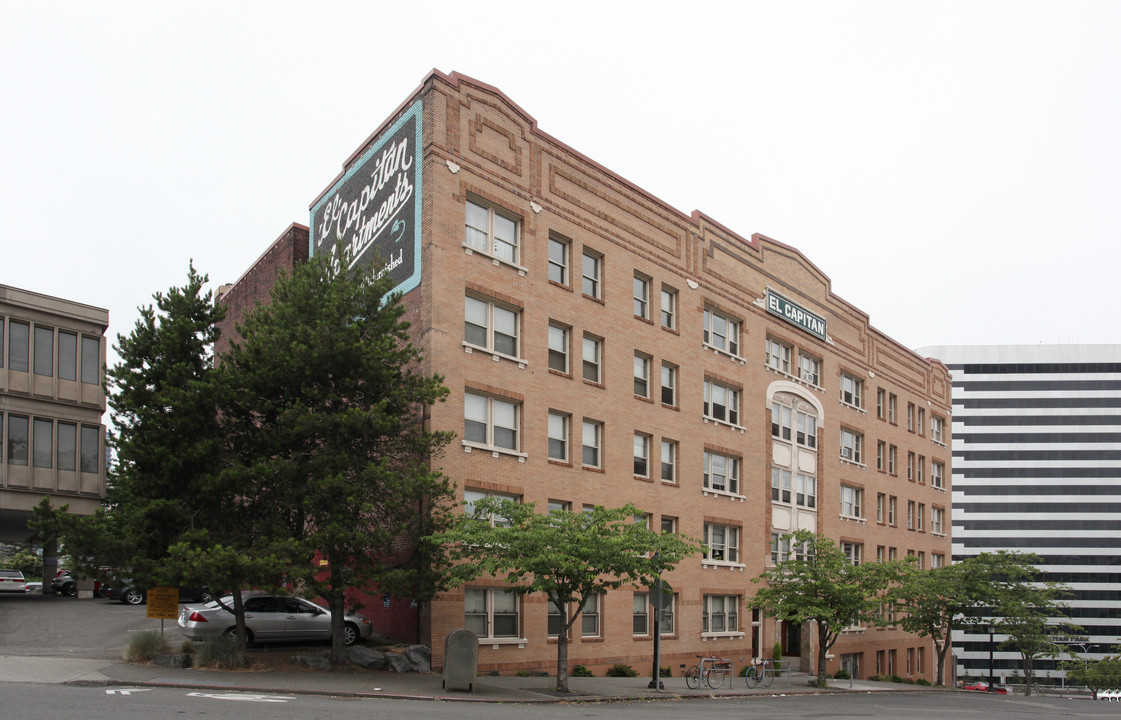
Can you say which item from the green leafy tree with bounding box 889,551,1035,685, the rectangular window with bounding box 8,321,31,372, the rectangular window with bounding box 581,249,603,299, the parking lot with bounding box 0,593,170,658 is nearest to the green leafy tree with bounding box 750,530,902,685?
the green leafy tree with bounding box 889,551,1035,685

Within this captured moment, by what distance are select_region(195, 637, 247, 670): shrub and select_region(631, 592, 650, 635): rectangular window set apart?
573 inches

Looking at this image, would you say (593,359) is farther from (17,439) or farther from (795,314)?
(17,439)

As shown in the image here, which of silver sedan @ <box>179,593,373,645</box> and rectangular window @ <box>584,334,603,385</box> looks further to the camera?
rectangular window @ <box>584,334,603,385</box>

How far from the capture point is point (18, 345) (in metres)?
39.6

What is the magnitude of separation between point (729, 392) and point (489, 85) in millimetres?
16392

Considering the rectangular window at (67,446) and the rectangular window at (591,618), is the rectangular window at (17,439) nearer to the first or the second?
the rectangular window at (67,446)

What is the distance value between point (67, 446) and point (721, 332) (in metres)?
26.8

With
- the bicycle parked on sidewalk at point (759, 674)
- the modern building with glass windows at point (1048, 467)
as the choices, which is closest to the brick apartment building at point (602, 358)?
the bicycle parked on sidewalk at point (759, 674)

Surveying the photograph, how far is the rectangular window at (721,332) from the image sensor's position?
1560 inches

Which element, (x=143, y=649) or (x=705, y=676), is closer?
(x=143, y=649)

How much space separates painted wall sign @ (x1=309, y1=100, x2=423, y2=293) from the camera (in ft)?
96.7

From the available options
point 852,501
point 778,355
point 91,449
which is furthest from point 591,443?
point 91,449

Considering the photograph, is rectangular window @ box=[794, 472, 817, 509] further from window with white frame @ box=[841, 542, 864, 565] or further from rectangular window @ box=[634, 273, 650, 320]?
rectangular window @ box=[634, 273, 650, 320]

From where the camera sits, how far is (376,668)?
2525cm
